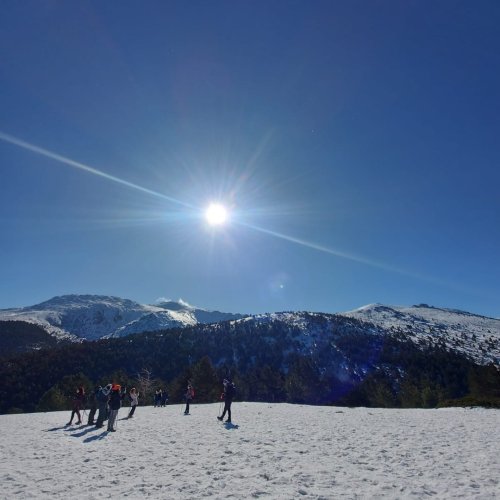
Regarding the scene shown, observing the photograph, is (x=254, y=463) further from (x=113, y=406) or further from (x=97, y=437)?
(x=113, y=406)

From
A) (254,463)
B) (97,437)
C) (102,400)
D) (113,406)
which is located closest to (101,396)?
(102,400)

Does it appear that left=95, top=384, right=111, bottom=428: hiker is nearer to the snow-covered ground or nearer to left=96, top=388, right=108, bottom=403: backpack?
left=96, top=388, right=108, bottom=403: backpack

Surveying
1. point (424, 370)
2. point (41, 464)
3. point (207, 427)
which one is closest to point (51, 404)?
point (207, 427)

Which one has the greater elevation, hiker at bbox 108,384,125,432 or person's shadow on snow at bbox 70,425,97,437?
hiker at bbox 108,384,125,432

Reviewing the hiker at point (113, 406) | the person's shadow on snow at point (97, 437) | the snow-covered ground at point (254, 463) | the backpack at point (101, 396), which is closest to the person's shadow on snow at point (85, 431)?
the snow-covered ground at point (254, 463)

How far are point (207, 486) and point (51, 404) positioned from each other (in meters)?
71.8

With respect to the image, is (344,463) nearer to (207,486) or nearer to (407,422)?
(207,486)

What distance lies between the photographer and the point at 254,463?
1168 cm

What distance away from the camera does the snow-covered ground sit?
894cm

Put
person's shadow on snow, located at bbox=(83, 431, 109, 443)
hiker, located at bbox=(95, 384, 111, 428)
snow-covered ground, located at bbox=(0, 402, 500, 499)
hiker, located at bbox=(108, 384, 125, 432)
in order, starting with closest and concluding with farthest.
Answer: snow-covered ground, located at bbox=(0, 402, 500, 499) → person's shadow on snow, located at bbox=(83, 431, 109, 443) → hiker, located at bbox=(108, 384, 125, 432) → hiker, located at bbox=(95, 384, 111, 428)

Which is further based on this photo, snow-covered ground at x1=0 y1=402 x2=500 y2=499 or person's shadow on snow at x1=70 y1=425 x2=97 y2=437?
person's shadow on snow at x1=70 y1=425 x2=97 y2=437

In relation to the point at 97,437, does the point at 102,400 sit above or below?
above

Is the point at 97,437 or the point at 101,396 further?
the point at 101,396

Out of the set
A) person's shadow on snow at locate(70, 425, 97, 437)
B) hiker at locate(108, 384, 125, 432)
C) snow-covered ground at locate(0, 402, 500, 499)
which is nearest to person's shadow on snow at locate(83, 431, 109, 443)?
snow-covered ground at locate(0, 402, 500, 499)
